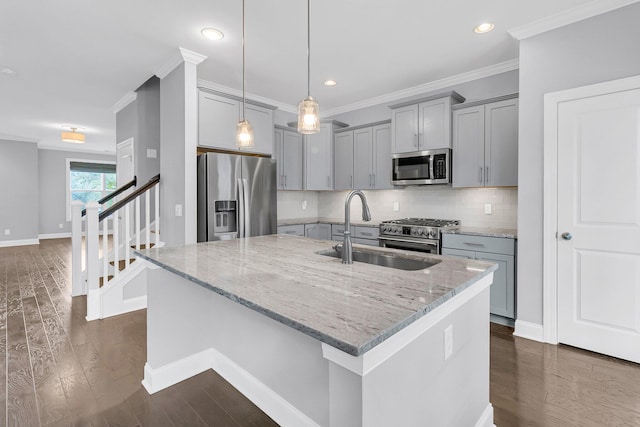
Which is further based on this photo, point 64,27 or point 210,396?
point 64,27

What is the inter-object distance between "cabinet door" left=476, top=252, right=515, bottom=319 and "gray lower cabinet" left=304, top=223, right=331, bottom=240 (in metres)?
2.16

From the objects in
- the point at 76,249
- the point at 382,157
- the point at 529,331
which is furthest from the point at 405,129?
the point at 76,249

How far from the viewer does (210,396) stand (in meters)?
2.00

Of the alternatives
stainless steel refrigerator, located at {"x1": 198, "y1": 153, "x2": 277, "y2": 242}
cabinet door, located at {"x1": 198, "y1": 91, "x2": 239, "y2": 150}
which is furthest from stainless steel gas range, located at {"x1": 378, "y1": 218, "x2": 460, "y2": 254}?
cabinet door, located at {"x1": 198, "y1": 91, "x2": 239, "y2": 150}

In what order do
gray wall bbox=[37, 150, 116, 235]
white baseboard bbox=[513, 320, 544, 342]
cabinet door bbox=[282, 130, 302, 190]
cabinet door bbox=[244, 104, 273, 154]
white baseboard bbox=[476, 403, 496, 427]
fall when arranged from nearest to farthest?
white baseboard bbox=[476, 403, 496, 427] → white baseboard bbox=[513, 320, 544, 342] → cabinet door bbox=[244, 104, 273, 154] → cabinet door bbox=[282, 130, 302, 190] → gray wall bbox=[37, 150, 116, 235]

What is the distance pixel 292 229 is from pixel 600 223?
10.4ft

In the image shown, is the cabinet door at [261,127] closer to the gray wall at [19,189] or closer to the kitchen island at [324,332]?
the kitchen island at [324,332]

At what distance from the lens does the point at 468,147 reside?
354 centimetres

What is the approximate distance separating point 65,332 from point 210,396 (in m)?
1.82

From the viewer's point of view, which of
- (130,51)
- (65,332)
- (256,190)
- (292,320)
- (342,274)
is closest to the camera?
(292,320)

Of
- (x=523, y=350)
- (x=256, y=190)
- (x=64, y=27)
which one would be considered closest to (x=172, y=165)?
(x=256, y=190)

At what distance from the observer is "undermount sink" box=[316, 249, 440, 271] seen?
5.65 feet

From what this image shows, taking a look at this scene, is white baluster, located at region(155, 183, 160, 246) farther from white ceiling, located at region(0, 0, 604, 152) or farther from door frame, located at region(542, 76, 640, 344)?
door frame, located at region(542, 76, 640, 344)

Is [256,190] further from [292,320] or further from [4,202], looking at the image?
[4,202]
